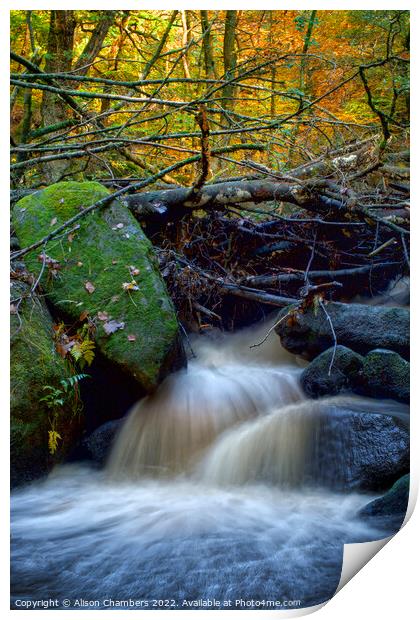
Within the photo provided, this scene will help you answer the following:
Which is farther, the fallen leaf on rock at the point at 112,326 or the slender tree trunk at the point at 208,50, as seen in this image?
the fallen leaf on rock at the point at 112,326

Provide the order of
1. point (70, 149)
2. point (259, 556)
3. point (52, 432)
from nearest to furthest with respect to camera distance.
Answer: point (259, 556) < point (52, 432) < point (70, 149)

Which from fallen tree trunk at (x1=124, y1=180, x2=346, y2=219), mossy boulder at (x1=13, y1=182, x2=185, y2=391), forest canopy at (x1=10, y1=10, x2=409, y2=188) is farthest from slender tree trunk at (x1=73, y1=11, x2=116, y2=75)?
fallen tree trunk at (x1=124, y1=180, x2=346, y2=219)

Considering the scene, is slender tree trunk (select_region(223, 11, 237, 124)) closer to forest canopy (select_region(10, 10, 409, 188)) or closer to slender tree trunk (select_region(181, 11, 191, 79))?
forest canopy (select_region(10, 10, 409, 188))

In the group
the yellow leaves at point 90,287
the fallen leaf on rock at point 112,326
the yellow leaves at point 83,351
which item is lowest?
the yellow leaves at point 83,351

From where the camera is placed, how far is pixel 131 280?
283 cm

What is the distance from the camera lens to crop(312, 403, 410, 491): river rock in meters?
2.34

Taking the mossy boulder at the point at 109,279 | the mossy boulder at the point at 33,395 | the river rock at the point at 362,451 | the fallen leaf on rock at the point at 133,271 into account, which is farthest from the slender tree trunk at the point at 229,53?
the river rock at the point at 362,451

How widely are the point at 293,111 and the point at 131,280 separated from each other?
3.99 feet

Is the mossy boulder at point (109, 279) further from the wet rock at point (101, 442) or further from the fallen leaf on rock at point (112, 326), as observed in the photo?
the wet rock at point (101, 442)

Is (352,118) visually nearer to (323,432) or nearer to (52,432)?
(323,432)

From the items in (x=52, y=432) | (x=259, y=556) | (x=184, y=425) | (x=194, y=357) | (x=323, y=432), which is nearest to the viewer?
(x=259, y=556)

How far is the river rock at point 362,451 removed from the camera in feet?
7.67

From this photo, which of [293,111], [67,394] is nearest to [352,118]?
[293,111]

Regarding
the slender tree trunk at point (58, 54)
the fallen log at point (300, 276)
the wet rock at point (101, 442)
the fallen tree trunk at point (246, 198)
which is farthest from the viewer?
the fallen log at point (300, 276)
